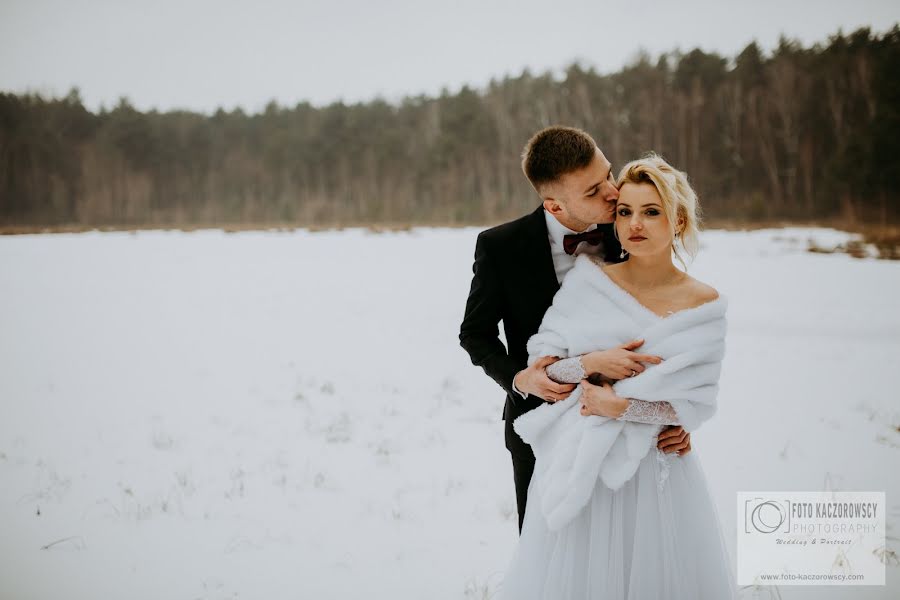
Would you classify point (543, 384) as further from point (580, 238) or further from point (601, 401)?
point (580, 238)

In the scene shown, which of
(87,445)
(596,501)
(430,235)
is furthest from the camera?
(430,235)

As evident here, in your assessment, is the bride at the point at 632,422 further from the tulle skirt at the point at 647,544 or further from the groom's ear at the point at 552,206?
the groom's ear at the point at 552,206

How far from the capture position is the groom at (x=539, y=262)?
5.16 ft

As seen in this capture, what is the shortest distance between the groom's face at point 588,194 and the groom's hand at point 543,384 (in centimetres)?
43

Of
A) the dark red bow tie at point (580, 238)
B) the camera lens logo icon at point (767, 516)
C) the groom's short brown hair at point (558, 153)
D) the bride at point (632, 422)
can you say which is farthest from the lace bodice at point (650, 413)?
the camera lens logo icon at point (767, 516)

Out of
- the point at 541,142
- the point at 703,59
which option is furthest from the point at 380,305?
the point at 703,59

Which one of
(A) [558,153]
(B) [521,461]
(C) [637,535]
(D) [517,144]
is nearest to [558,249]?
(A) [558,153]

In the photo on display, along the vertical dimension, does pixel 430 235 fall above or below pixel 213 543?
above

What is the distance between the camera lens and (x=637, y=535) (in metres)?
1.60

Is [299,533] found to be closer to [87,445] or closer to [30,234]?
[87,445]

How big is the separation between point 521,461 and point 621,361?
73 cm

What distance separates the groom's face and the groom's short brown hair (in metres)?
0.02

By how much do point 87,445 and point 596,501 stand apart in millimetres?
4526

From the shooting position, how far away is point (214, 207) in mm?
19297
